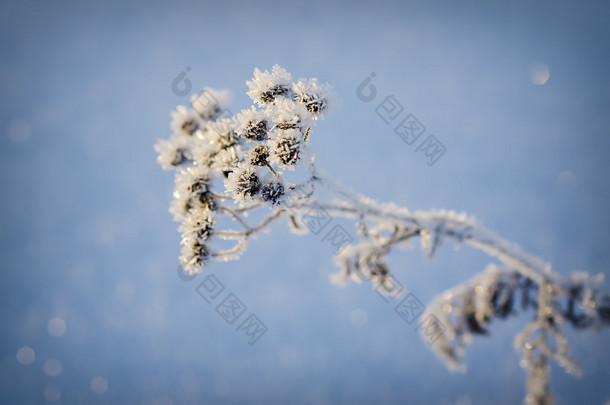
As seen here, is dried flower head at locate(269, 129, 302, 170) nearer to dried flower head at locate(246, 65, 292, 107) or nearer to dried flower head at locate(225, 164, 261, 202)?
dried flower head at locate(225, 164, 261, 202)

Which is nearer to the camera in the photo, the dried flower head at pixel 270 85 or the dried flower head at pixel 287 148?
the dried flower head at pixel 287 148

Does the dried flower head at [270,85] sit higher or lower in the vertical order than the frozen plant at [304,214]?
higher

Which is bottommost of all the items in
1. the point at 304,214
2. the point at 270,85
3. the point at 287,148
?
the point at 304,214

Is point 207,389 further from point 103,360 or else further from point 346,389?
point 103,360

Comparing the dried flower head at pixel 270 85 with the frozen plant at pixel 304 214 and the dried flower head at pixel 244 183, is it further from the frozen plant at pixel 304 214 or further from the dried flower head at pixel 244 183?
the dried flower head at pixel 244 183

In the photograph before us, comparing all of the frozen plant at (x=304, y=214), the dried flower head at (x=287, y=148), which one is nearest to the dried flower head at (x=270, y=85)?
the frozen plant at (x=304, y=214)

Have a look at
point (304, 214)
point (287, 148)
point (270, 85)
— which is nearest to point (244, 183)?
point (287, 148)

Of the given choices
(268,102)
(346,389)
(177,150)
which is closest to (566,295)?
(268,102)

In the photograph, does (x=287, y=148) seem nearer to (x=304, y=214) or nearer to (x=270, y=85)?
(x=270, y=85)
